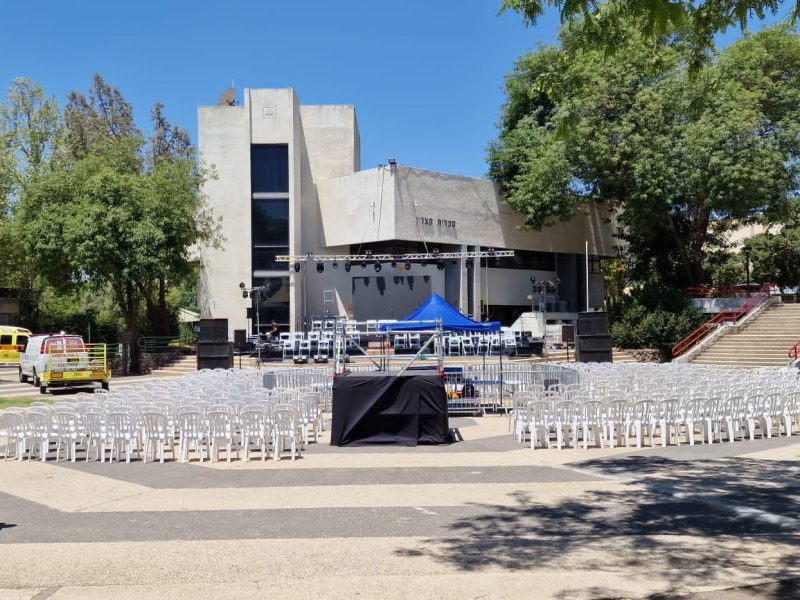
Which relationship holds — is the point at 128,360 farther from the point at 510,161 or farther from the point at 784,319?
the point at 784,319

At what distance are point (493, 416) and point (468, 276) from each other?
24328 mm

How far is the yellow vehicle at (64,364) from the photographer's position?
24000 millimetres

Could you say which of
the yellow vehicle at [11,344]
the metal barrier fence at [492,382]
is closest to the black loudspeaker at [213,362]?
the metal barrier fence at [492,382]

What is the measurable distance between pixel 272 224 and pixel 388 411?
2809 centimetres

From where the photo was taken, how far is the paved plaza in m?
5.60

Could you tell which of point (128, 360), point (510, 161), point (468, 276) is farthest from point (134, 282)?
point (510, 161)

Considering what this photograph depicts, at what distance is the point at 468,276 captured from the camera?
134 feet

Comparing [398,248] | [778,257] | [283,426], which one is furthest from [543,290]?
[283,426]

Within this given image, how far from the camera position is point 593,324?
23562mm

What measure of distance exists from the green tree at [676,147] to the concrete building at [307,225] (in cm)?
515

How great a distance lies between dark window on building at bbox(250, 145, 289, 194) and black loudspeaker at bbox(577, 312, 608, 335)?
2093cm

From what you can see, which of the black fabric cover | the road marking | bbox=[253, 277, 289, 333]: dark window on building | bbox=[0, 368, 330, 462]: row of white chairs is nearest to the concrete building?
bbox=[253, 277, 289, 333]: dark window on building

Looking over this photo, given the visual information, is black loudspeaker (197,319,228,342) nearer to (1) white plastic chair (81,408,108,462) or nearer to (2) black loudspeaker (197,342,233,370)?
(2) black loudspeaker (197,342,233,370)

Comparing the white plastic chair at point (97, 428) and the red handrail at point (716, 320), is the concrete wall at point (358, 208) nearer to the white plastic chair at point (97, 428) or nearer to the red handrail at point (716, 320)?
the red handrail at point (716, 320)
